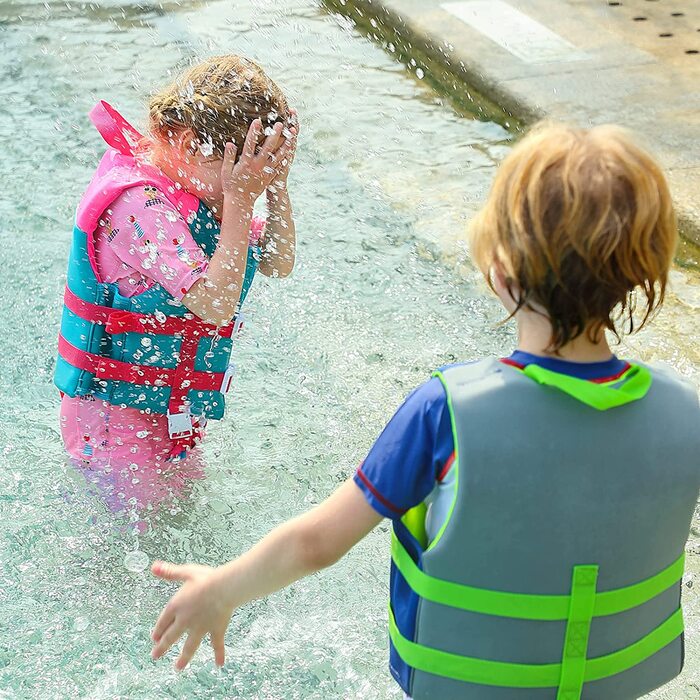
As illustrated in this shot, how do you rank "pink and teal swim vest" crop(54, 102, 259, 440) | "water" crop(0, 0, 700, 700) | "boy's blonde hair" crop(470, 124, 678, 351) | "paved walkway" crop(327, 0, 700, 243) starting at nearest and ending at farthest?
"boy's blonde hair" crop(470, 124, 678, 351) < "pink and teal swim vest" crop(54, 102, 259, 440) < "water" crop(0, 0, 700, 700) < "paved walkway" crop(327, 0, 700, 243)

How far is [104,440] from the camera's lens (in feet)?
8.45

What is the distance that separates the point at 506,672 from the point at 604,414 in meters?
0.40

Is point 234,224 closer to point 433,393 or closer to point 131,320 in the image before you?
point 131,320

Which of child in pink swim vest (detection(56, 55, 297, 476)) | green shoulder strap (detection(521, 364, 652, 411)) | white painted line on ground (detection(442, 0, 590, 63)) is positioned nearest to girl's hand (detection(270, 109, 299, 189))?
child in pink swim vest (detection(56, 55, 297, 476))

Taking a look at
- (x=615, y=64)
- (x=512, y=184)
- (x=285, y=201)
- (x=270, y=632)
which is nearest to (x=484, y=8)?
(x=615, y=64)

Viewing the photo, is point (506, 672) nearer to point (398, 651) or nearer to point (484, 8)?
point (398, 651)

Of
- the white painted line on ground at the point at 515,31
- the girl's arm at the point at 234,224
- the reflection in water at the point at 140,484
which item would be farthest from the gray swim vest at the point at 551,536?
the white painted line on ground at the point at 515,31

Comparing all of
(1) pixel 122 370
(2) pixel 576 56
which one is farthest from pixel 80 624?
(2) pixel 576 56

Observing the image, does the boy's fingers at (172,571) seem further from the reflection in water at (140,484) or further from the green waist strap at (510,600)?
the reflection in water at (140,484)

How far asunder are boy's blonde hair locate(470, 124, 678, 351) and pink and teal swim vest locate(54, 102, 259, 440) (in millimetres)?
1106

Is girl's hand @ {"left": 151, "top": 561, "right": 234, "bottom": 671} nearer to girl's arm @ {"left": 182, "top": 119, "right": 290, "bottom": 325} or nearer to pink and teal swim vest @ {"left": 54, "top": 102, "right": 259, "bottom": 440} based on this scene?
girl's arm @ {"left": 182, "top": 119, "right": 290, "bottom": 325}

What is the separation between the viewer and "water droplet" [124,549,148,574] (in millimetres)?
2711

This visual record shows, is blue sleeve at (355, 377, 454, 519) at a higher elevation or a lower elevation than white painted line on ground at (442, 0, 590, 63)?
higher

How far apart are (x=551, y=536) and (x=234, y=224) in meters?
1.10
